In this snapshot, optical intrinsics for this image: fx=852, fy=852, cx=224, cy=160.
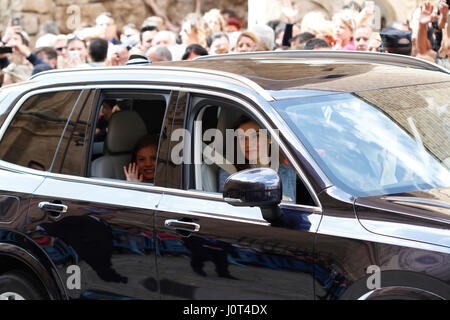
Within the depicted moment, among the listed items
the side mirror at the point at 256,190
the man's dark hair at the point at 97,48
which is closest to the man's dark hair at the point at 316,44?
the man's dark hair at the point at 97,48

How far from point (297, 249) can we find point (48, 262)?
5.18 ft

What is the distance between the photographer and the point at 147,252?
390 centimetres

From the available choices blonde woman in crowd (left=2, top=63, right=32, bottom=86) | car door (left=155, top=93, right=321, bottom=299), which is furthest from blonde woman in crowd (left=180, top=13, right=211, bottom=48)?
car door (left=155, top=93, right=321, bottom=299)

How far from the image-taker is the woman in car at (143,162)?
4.50 m

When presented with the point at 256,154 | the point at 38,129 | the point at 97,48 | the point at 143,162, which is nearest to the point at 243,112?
the point at 256,154

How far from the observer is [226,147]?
4.33 m

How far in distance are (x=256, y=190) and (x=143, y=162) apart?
1357 millimetres

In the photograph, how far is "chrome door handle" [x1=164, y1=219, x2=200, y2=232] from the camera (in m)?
3.74

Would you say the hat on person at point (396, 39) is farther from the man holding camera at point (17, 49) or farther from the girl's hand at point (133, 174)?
the man holding camera at point (17, 49)

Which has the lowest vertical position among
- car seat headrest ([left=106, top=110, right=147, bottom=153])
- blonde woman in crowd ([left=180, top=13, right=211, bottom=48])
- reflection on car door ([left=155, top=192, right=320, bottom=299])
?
reflection on car door ([left=155, top=192, right=320, bottom=299])

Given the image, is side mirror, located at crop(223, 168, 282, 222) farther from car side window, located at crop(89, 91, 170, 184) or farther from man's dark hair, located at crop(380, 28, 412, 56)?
man's dark hair, located at crop(380, 28, 412, 56)

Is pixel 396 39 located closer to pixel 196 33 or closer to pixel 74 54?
pixel 74 54

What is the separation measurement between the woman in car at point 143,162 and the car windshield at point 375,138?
1012 millimetres

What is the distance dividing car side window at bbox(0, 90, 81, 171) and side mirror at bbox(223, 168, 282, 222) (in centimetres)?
149
